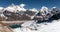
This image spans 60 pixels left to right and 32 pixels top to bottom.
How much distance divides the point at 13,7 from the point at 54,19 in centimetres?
527

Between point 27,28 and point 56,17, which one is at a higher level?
point 56,17

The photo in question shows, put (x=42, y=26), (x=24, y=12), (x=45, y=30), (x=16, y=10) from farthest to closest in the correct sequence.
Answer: (x=16, y=10) → (x=24, y=12) → (x=42, y=26) → (x=45, y=30)

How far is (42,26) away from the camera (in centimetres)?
380

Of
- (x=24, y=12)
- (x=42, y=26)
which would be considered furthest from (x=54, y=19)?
(x=24, y=12)

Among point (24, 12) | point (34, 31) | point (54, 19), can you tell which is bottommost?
point (34, 31)

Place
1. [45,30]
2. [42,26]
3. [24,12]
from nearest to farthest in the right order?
[45,30] → [42,26] → [24,12]

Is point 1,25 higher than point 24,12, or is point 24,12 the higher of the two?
point 24,12

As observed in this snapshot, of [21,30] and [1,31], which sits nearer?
[1,31]

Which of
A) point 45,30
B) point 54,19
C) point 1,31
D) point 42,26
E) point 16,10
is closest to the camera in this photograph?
point 1,31

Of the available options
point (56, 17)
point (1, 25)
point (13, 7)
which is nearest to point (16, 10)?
point (13, 7)

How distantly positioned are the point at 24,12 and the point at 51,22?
4.83 meters

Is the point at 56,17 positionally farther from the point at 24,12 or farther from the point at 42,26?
the point at 24,12

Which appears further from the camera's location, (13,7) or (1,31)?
(13,7)

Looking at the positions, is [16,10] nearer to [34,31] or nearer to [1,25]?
[34,31]
